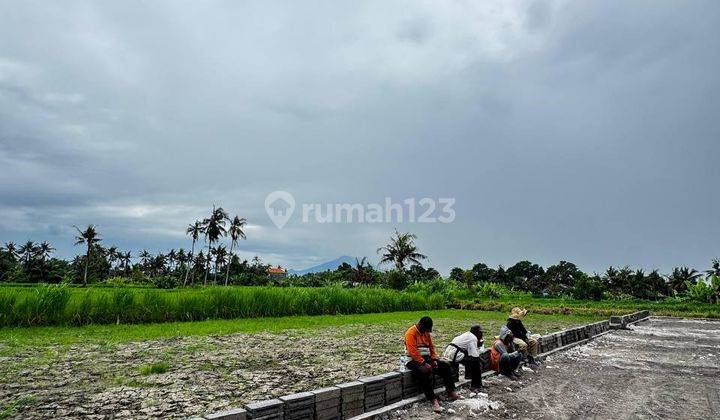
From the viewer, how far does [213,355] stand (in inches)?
378

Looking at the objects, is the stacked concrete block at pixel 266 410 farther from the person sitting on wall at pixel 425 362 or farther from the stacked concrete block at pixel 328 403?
the person sitting on wall at pixel 425 362

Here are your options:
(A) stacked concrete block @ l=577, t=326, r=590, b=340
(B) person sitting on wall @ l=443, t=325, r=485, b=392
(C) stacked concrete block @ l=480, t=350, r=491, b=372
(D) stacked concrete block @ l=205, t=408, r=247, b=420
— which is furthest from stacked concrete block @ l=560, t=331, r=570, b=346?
(D) stacked concrete block @ l=205, t=408, r=247, b=420

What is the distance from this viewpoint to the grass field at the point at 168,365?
5973mm

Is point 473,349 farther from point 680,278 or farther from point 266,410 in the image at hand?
point 680,278

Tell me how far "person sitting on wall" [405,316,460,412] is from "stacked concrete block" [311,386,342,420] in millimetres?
1647

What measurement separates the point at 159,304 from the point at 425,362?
12997 mm

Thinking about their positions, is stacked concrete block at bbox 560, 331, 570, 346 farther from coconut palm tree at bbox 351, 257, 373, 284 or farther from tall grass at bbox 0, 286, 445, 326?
coconut palm tree at bbox 351, 257, 373, 284

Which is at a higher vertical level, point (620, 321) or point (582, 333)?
point (582, 333)

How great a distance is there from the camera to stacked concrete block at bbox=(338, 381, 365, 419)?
5.59 m

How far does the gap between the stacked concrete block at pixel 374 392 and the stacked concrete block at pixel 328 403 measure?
1.77ft

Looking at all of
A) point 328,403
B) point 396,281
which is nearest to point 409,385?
point 328,403

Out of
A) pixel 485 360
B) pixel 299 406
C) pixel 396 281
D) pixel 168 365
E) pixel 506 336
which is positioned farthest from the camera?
pixel 396 281

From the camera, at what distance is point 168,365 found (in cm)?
839

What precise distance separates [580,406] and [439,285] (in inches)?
1305
